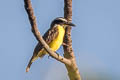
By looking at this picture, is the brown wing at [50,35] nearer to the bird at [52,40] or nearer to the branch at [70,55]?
the bird at [52,40]

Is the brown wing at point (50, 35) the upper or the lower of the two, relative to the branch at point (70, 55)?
lower

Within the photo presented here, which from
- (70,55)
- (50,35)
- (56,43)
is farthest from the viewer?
(50,35)

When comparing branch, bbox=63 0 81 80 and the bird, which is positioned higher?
branch, bbox=63 0 81 80

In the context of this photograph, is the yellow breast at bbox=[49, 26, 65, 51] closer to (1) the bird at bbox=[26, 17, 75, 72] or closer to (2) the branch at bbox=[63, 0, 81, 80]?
(1) the bird at bbox=[26, 17, 75, 72]

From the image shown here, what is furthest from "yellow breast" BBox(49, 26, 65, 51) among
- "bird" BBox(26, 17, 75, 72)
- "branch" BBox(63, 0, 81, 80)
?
"branch" BBox(63, 0, 81, 80)

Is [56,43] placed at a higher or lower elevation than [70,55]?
lower

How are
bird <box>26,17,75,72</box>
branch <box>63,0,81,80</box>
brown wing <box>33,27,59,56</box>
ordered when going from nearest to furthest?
1. branch <box>63,0,81,80</box>
2. bird <box>26,17,75,72</box>
3. brown wing <box>33,27,59,56</box>

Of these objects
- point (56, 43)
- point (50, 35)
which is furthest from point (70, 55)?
point (50, 35)

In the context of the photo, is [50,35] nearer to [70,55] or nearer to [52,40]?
[52,40]

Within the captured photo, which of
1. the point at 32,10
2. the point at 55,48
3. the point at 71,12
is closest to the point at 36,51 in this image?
the point at 55,48

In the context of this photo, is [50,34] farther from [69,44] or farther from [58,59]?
[58,59]

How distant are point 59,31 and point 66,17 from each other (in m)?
1.48

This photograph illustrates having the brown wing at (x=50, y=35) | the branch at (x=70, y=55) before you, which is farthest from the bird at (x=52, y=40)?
the branch at (x=70, y=55)

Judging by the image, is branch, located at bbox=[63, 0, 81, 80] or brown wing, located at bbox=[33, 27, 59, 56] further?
brown wing, located at bbox=[33, 27, 59, 56]
